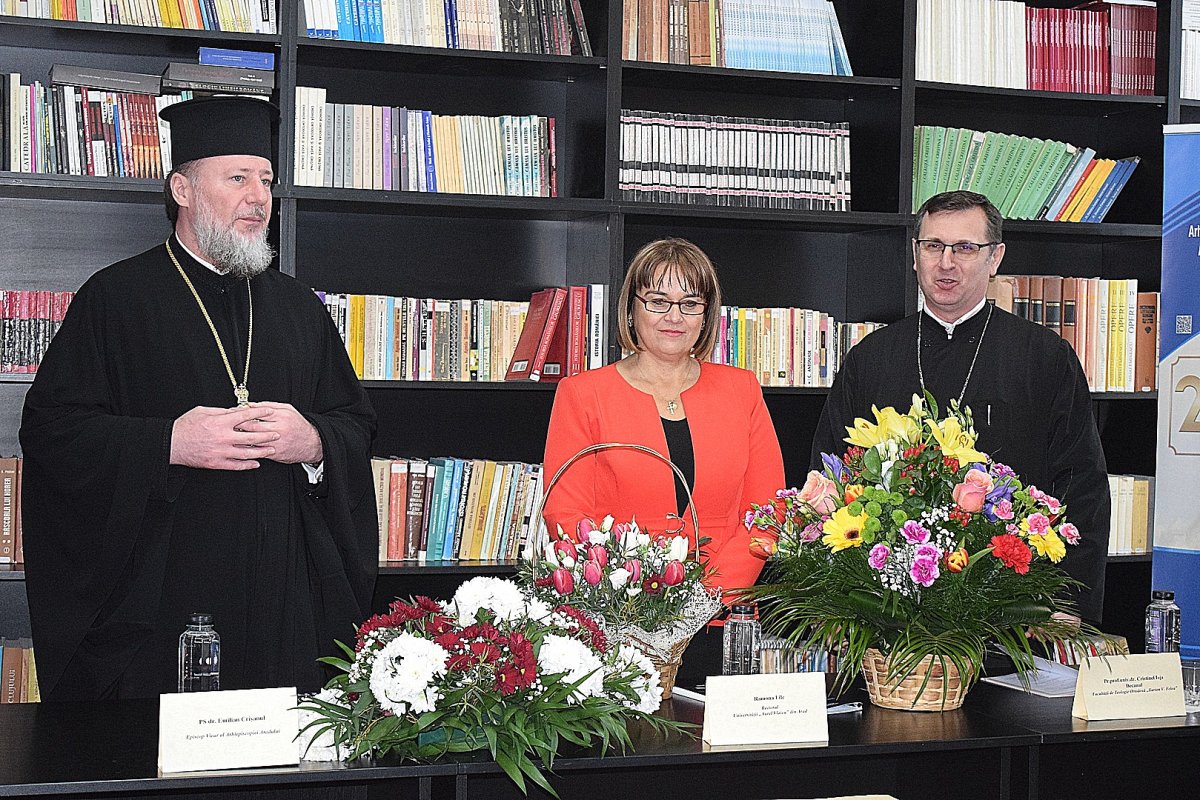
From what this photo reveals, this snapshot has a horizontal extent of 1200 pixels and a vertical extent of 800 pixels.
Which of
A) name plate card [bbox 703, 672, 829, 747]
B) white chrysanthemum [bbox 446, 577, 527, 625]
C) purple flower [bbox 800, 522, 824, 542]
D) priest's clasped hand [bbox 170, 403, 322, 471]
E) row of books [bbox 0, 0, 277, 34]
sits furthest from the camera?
row of books [bbox 0, 0, 277, 34]

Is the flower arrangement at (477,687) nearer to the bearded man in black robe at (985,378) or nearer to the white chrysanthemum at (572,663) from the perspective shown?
the white chrysanthemum at (572,663)

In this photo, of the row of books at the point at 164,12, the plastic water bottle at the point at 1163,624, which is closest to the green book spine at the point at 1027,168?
the plastic water bottle at the point at 1163,624

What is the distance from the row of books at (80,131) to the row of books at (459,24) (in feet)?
1.51

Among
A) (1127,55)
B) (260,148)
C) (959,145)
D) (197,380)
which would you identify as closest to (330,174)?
(260,148)

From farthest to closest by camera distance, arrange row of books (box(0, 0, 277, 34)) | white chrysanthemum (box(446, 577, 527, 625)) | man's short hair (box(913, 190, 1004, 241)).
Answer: row of books (box(0, 0, 277, 34)) < man's short hair (box(913, 190, 1004, 241)) < white chrysanthemum (box(446, 577, 527, 625))

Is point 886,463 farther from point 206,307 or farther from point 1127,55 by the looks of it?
point 1127,55

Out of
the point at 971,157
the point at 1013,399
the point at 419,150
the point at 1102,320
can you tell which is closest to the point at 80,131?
the point at 419,150

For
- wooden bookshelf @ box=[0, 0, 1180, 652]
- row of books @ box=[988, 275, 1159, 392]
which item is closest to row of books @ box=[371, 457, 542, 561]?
wooden bookshelf @ box=[0, 0, 1180, 652]

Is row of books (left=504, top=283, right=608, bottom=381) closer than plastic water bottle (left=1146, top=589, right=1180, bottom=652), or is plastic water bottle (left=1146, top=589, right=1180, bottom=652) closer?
plastic water bottle (left=1146, top=589, right=1180, bottom=652)

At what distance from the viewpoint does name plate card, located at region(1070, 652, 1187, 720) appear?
2.12 metres

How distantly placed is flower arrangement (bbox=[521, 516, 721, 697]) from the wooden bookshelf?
1674 mm

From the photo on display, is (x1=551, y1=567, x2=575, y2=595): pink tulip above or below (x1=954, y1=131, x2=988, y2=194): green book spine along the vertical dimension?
below

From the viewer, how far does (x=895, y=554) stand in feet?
6.66

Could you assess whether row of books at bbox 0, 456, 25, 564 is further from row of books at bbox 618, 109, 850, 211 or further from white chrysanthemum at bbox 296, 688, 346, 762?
white chrysanthemum at bbox 296, 688, 346, 762
